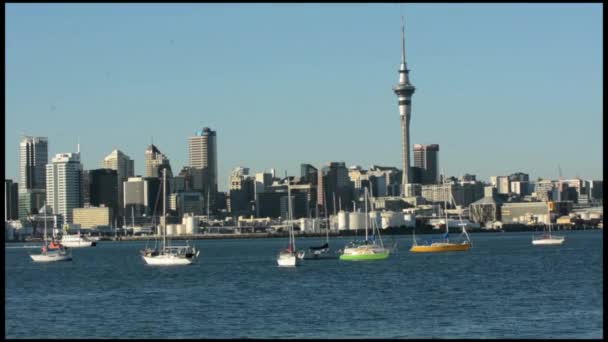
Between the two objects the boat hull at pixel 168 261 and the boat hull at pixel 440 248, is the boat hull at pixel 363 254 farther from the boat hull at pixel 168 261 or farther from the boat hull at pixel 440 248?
the boat hull at pixel 440 248

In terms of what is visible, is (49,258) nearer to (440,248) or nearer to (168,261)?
(168,261)

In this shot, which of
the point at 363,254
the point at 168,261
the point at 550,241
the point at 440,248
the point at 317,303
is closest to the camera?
the point at 317,303

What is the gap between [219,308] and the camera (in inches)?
2212

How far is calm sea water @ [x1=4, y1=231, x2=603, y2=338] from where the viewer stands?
46.2 m

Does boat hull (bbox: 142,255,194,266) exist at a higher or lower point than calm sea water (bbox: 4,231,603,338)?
higher

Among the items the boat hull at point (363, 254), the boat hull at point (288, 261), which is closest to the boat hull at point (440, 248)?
the boat hull at point (363, 254)

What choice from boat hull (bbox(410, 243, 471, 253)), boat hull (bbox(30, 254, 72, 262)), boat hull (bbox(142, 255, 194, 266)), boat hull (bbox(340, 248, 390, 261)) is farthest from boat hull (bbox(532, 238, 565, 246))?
boat hull (bbox(142, 255, 194, 266))

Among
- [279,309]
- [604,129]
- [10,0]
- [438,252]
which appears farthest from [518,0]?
[438,252]

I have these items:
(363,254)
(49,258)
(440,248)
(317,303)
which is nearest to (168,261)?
(363,254)

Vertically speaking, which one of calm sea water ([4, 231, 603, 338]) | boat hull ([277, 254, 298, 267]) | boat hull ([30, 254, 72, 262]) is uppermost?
boat hull ([30, 254, 72, 262])

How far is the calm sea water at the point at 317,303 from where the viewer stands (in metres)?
46.2

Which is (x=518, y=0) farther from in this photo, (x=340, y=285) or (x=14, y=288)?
(x=14, y=288)

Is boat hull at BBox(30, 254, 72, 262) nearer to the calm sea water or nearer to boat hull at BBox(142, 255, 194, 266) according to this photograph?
boat hull at BBox(142, 255, 194, 266)

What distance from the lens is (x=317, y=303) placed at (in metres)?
57.7
